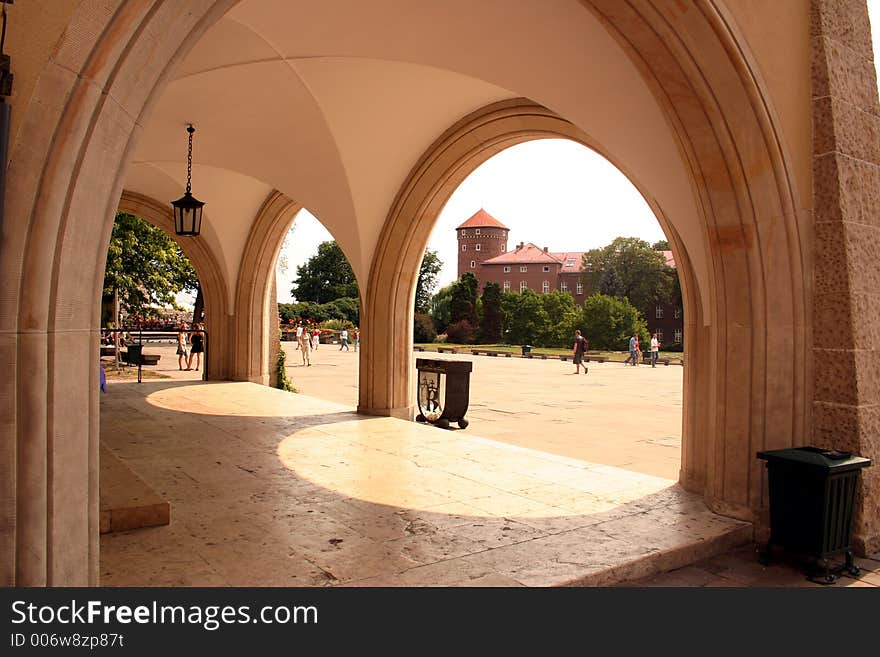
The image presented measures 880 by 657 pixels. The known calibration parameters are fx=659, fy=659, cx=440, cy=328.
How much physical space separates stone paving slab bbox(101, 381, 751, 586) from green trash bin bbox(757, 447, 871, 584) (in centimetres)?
49

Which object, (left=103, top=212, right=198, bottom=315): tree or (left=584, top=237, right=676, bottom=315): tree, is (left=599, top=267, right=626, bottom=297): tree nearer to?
(left=584, top=237, right=676, bottom=315): tree

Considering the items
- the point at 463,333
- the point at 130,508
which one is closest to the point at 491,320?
the point at 463,333

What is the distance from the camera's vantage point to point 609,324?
152 feet

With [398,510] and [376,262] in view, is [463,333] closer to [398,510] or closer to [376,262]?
[376,262]

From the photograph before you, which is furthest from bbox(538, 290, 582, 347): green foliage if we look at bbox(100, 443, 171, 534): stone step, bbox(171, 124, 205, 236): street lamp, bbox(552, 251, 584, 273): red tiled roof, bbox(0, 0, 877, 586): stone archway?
bbox(100, 443, 171, 534): stone step

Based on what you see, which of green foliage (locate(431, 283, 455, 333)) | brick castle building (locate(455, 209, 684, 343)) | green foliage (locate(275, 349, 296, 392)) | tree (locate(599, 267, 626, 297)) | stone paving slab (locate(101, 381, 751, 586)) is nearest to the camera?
stone paving slab (locate(101, 381, 751, 586))

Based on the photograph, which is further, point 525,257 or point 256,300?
point 525,257

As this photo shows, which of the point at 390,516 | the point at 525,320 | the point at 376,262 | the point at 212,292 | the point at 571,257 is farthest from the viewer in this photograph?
the point at 571,257

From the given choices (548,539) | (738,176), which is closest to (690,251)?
(738,176)

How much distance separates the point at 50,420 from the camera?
2320mm

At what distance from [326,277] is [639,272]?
3361cm

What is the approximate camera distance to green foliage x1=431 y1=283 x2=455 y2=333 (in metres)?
56.3

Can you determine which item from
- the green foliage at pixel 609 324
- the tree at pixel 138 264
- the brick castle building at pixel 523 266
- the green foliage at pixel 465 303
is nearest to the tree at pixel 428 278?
the brick castle building at pixel 523 266

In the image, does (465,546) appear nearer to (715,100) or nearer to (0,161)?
(0,161)
